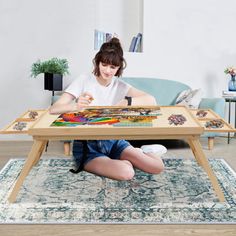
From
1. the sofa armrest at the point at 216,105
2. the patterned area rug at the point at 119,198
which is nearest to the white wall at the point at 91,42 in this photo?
the sofa armrest at the point at 216,105

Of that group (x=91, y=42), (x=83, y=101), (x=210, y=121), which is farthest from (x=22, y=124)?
(x=91, y=42)

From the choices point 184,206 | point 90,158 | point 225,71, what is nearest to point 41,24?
point 225,71

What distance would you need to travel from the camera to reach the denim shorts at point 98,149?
305 centimetres

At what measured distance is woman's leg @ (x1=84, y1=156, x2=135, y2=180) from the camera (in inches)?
115

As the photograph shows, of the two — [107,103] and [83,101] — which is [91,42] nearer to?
[107,103]

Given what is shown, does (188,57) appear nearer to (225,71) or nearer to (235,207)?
(225,71)

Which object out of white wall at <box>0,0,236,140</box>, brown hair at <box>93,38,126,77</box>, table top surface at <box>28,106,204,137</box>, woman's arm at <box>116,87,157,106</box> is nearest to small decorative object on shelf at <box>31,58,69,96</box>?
white wall at <box>0,0,236,140</box>

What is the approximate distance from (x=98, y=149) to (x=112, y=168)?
0.24 m

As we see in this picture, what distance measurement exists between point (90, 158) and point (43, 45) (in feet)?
8.75

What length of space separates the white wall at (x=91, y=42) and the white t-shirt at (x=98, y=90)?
2.33 metres

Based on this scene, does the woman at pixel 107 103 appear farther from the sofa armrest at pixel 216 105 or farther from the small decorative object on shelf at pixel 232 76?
the small decorative object on shelf at pixel 232 76

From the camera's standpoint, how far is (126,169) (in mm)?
2920

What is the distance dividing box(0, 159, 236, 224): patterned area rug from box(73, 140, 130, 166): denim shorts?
22cm

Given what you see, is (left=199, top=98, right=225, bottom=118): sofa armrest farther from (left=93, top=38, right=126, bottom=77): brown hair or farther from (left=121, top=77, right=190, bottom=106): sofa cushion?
(left=93, top=38, right=126, bottom=77): brown hair
